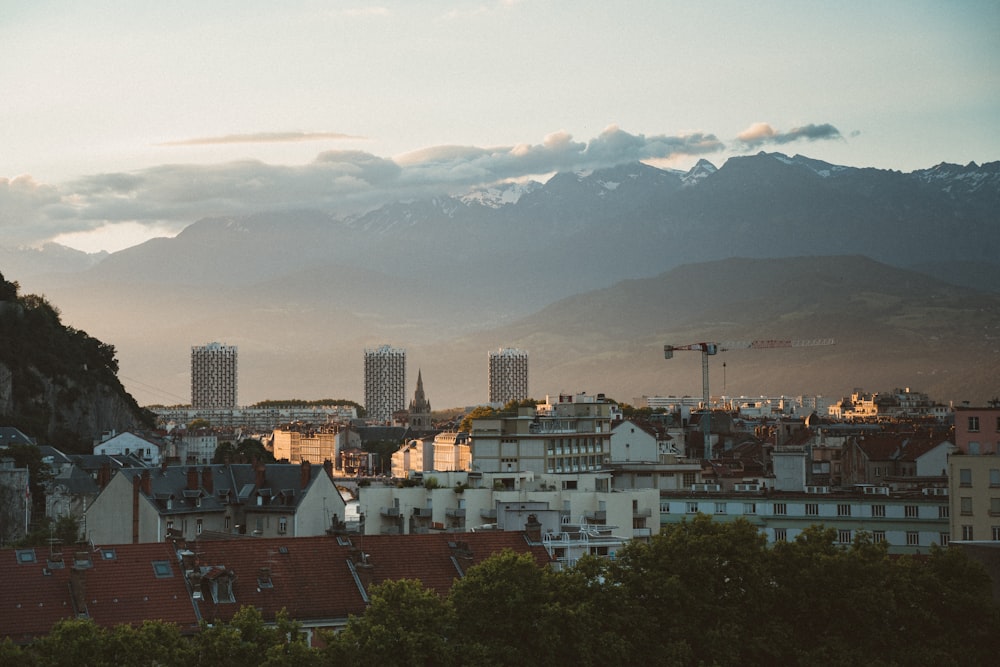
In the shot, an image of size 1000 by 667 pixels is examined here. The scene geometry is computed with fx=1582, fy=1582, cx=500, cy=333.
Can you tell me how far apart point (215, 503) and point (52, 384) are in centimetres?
7931

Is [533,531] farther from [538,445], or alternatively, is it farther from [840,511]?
[538,445]

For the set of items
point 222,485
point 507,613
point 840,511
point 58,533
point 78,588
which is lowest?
point 507,613

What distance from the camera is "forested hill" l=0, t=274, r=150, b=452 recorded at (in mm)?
146750

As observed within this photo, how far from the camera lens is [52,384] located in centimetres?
15525

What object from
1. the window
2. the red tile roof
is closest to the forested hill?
the red tile roof

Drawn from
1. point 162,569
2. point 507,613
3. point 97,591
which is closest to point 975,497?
point 507,613

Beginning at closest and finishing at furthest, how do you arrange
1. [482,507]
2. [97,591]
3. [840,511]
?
[97,591]
[482,507]
[840,511]

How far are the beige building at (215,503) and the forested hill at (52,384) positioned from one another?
6003 cm

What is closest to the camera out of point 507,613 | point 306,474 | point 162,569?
point 507,613

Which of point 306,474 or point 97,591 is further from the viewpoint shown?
point 306,474

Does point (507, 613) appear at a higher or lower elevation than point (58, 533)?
lower

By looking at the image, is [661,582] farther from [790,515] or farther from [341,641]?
[790,515]

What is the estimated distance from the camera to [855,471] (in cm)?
10462

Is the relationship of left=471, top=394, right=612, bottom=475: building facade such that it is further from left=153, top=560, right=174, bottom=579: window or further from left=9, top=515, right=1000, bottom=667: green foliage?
left=153, top=560, right=174, bottom=579: window
